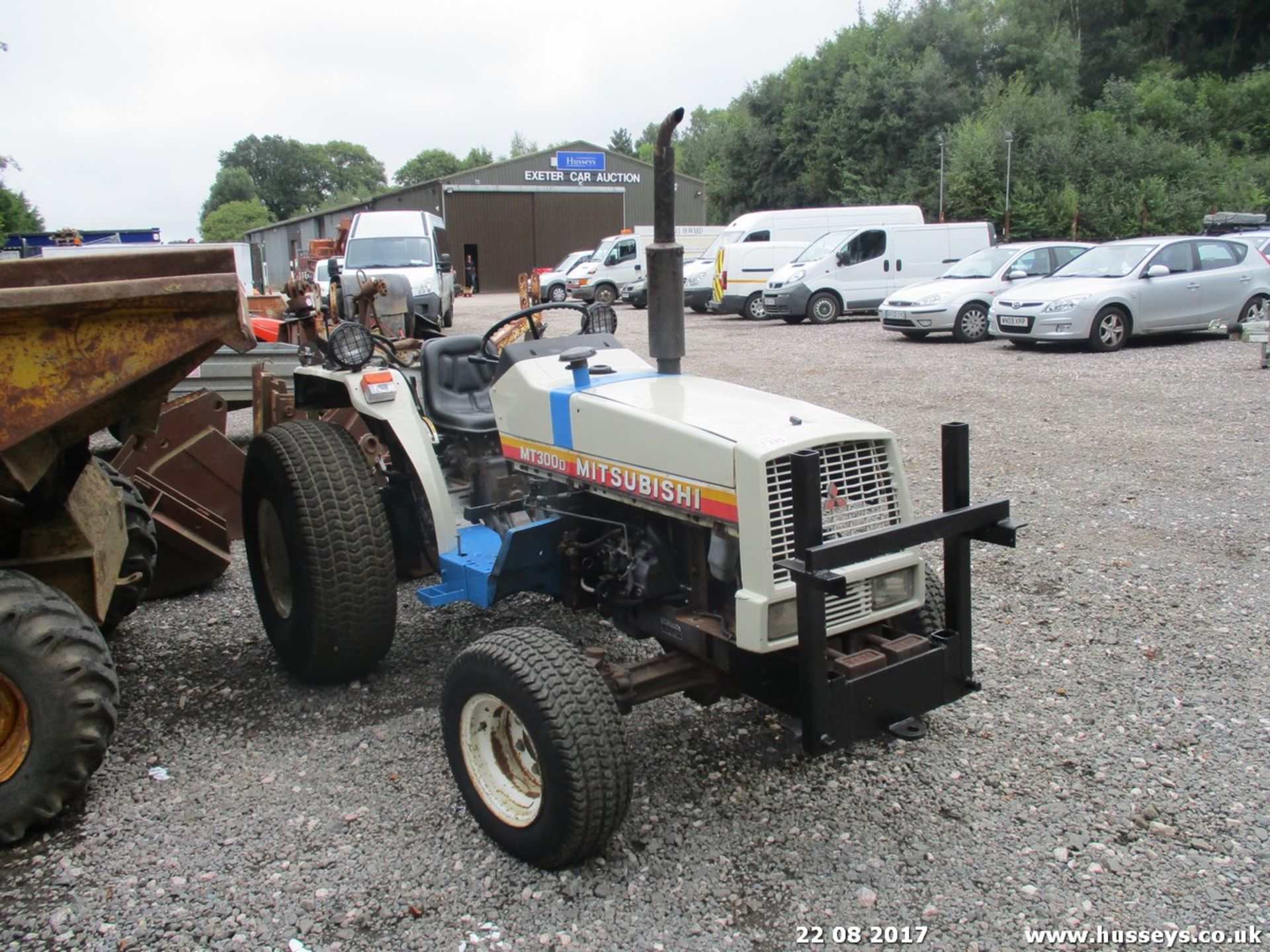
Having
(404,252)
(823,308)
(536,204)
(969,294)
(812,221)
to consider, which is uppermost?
(536,204)

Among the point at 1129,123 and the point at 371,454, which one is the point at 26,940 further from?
the point at 1129,123

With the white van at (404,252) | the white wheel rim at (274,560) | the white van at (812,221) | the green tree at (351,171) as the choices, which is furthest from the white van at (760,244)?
the green tree at (351,171)

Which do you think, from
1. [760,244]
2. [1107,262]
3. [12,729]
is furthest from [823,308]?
[12,729]

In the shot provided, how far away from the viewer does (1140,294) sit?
42.7ft

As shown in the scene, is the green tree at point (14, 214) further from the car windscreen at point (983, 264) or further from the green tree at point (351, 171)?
the green tree at point (351, 171)

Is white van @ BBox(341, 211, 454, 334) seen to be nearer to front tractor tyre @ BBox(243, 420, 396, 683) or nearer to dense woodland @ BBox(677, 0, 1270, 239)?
front tractor tyre @ BBox(243, 420, 396, 683)

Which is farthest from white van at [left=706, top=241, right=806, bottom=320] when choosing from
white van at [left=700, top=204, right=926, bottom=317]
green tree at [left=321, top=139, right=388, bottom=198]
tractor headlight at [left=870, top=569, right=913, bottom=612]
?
green tree at [left=321, top=139, right=388, bottom=198]

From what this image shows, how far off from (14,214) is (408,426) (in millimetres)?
35179

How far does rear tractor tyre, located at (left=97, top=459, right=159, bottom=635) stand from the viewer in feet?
14.4

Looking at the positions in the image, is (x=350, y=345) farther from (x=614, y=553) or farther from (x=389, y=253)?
(x=389, y=253)

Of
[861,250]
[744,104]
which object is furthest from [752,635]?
[744,104]

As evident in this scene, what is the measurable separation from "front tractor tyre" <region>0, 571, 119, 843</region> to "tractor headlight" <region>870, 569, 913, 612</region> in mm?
2362

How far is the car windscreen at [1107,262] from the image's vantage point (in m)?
13.3

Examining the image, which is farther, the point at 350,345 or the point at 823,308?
the point at 823,308
